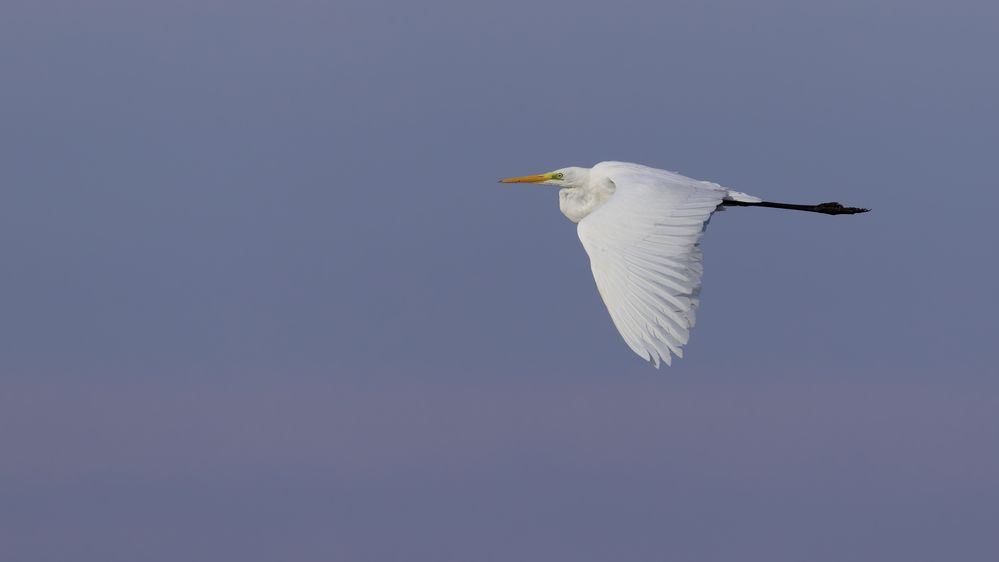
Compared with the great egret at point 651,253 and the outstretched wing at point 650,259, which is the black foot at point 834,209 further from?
the outstretched wing at point 650,259

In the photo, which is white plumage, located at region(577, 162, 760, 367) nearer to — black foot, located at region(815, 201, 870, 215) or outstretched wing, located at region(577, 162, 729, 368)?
outstretched wing, located at region(577, 162, 729, 368)

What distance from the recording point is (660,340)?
43.7 feet


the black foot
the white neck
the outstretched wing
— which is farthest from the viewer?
the black foot

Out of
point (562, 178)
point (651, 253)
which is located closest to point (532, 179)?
point (562, 178)

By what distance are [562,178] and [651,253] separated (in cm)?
577

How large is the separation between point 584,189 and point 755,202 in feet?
Answer: 7.24

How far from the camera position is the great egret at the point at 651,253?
1341 cm

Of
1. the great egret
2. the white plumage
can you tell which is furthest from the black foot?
the white plumage

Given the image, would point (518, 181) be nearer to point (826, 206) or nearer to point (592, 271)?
point (826, 206)

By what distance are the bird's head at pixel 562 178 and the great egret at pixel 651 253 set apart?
1376mm

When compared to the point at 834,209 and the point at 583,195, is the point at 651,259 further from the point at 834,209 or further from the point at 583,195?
the point at 834,209

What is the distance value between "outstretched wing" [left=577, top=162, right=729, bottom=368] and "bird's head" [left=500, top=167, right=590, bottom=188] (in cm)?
271

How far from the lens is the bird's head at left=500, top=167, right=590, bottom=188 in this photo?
19.6 m

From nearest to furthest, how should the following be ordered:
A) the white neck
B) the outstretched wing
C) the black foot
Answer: the outstretched wing
the white neck
the black foot
